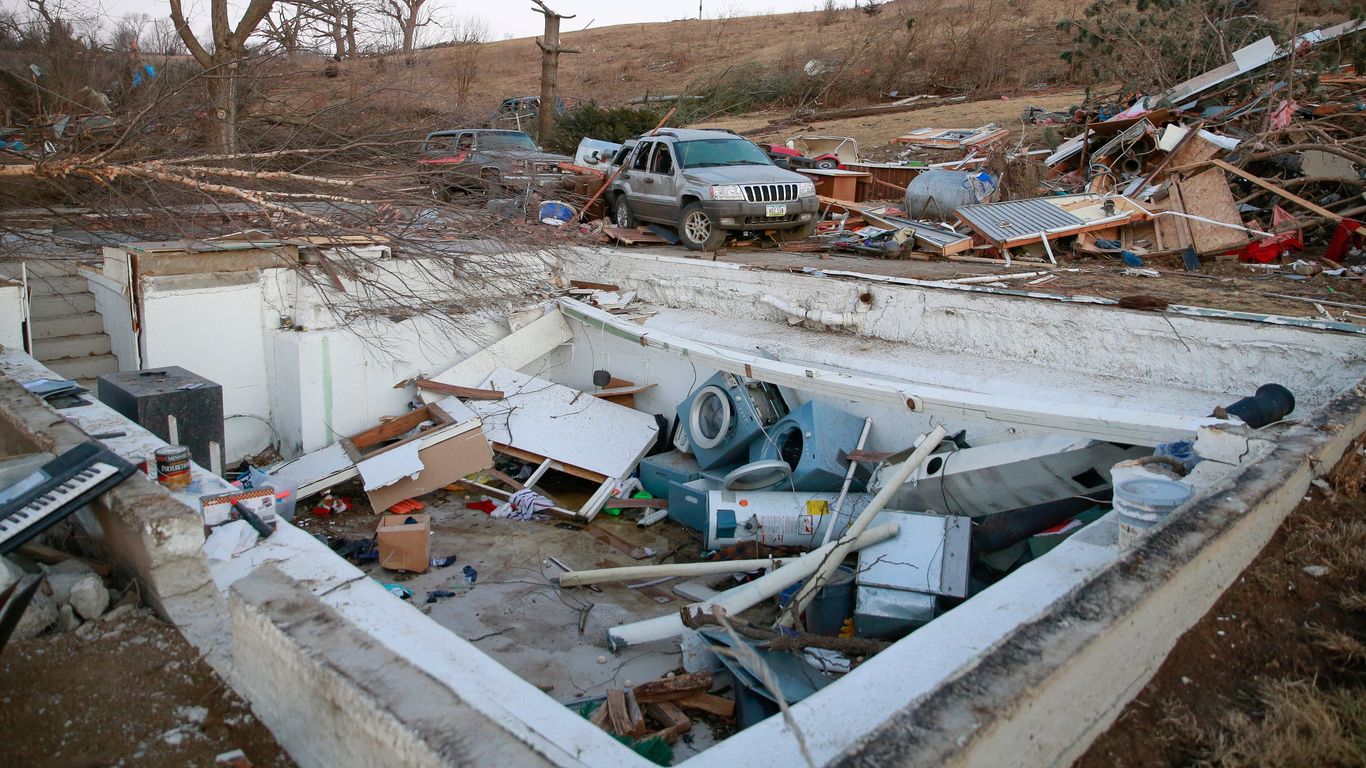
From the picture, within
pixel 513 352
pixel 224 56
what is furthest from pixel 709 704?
pixel 224 56

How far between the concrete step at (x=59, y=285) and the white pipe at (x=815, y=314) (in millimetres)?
7608

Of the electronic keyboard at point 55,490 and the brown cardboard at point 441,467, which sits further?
the brown cardboard at point 441,467

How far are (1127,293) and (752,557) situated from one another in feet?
14.2

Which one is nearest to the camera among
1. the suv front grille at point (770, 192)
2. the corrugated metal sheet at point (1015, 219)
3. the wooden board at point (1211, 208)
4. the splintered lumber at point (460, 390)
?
the splintered lumber at point (460, 390)

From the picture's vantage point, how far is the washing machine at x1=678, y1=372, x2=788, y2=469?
8.50 metres

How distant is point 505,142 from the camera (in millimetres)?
16031

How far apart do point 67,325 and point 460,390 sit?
4228mm

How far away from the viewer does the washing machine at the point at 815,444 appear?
24.9 feet

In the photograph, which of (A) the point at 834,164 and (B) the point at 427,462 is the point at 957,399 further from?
(A) the point at 834,164

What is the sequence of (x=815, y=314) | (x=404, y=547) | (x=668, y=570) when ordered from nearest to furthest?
(x=668, y=570)
(x=404, y=547)
(x=815, y=314)

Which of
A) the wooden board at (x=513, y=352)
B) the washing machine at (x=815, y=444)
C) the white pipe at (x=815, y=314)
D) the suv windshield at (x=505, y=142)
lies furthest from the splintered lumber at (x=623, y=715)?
the suv windshield at (x=505, y=142)

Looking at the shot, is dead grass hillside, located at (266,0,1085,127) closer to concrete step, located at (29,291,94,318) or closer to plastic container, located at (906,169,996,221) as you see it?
concrete step, located at (29,291,94,318)

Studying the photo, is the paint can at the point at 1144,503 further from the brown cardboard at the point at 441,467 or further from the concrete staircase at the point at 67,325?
the concrete staircase at the point at 67,325

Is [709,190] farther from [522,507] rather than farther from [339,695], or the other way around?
[339,695]
